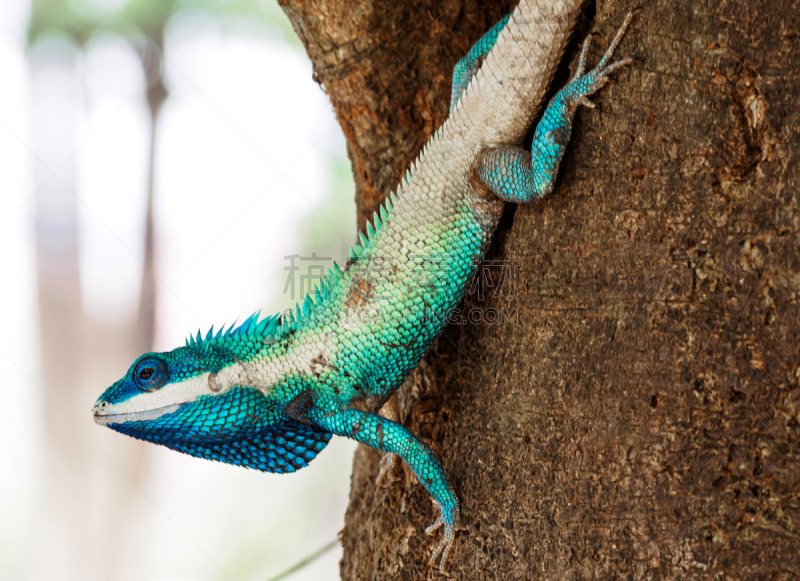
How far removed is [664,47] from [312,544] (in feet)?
21.8

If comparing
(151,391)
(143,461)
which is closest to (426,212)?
(151,391)

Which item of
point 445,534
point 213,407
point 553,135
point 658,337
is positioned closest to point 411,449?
point 445,534

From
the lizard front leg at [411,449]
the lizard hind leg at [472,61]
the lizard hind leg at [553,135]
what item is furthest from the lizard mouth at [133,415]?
the lizard hind leg at [472,61]

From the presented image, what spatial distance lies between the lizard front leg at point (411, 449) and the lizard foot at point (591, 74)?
126 centimetres

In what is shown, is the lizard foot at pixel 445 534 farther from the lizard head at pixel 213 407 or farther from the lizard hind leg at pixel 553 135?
the lizard hind leg at pixel 553 135

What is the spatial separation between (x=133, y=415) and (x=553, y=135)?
1771 mm

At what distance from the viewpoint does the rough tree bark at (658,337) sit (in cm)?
149

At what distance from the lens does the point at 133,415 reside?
2.21 meters

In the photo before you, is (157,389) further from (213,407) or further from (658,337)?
(658,337)

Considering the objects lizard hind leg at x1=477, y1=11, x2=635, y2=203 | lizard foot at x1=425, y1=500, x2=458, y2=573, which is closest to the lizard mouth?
lizard foot at x1=425, y1=500, x2=458, y2=573

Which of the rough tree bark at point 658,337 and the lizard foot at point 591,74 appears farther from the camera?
the lizard foot at point 591,74

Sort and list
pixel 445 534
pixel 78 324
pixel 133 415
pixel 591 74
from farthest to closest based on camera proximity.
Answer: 1. pixel 78 324
2. pixel 133 415
3. pixel 445 534
4. pixel 591 74

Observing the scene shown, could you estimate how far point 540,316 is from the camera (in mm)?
1896

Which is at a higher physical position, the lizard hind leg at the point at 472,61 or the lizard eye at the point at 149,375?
the lizard hind leg at the point at 472,61
